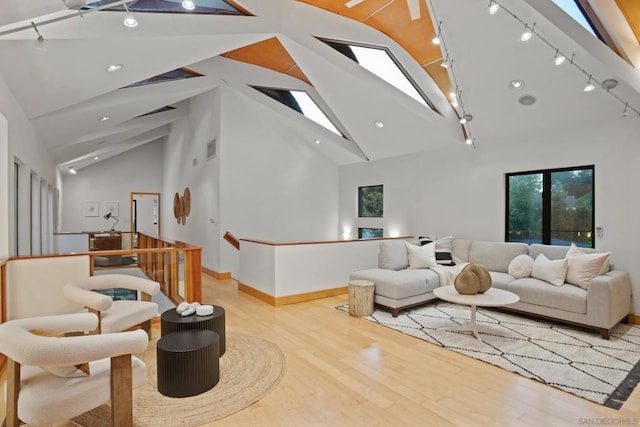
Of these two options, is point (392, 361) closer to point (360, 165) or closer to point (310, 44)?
point (310, 44)

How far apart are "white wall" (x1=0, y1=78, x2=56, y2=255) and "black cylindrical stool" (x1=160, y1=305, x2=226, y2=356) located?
1.92m

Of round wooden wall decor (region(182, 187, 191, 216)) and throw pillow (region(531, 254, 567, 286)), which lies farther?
round wooden wall decor (region(182, 187, 191, 216))

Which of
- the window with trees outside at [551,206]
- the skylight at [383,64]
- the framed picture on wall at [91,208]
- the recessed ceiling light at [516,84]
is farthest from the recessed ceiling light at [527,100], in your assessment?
the framed picture on wall at [91,208]

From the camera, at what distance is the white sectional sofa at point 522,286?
3.70 m

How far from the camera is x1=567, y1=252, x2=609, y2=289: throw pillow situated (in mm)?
3902

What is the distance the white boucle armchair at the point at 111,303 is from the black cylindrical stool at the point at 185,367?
2.01 ft

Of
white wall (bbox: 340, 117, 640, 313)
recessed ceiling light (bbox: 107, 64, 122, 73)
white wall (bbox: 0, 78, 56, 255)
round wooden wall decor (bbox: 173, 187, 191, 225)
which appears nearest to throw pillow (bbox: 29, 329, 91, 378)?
white wall (bbox: 0, 78, 56, 255)

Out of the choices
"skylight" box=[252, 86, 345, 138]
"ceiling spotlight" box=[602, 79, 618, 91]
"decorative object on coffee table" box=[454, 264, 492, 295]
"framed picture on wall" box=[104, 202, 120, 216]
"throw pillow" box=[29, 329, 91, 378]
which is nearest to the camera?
"throw pillow" box=[29, 329, 91, 378]

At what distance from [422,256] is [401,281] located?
3.01 ft

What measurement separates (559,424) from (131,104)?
22.1 ft

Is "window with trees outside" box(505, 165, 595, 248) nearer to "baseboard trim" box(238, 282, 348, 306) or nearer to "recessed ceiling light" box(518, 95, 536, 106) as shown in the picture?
"recessed ceiling light" box(518, 95, 536, 106)

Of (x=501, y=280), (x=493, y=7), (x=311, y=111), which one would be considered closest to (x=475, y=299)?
(x=501, y=280)

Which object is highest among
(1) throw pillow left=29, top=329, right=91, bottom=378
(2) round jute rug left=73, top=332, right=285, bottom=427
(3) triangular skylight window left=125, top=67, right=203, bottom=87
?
(3) triangular skylight window left=125, top=67, right=203, bottom=87

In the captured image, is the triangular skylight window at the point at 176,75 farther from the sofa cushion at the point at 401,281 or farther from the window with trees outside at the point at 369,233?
the window with trees outside at the point at 369,233
